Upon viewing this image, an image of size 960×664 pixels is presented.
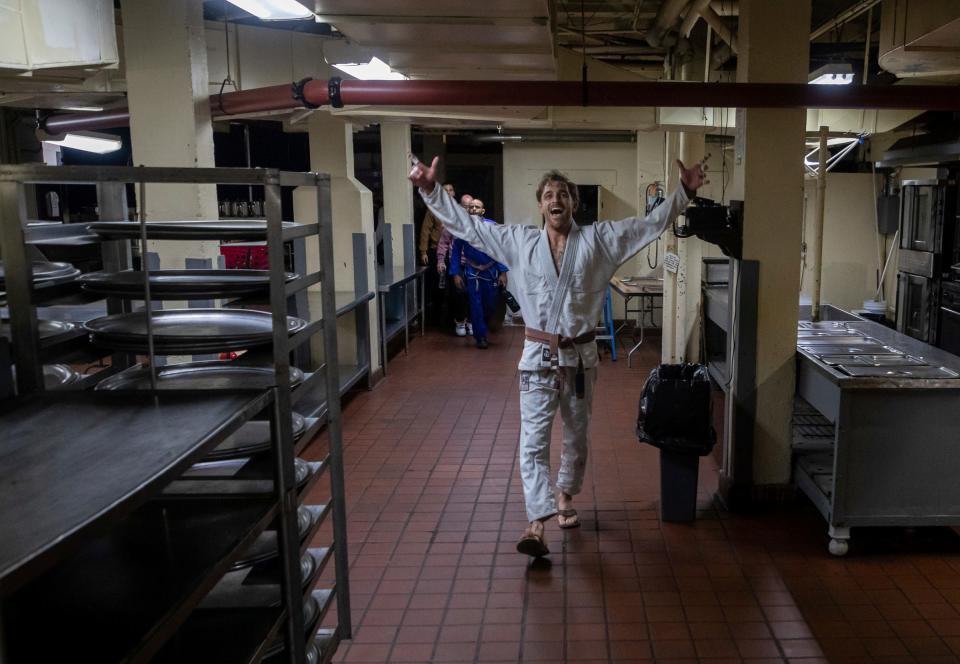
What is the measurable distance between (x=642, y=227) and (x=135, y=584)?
304 centimetres

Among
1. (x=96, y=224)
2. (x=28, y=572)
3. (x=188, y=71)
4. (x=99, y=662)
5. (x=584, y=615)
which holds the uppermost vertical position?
(x=188, y=71)

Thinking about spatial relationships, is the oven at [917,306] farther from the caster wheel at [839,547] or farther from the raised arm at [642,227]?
the raised arm at [642,227]

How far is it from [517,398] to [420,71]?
295 centimetres

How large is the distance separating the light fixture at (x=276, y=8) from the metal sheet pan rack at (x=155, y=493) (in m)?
1.75

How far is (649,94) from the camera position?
14.9 feet

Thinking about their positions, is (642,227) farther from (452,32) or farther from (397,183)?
(397,183)

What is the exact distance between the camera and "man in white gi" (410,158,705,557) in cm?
399

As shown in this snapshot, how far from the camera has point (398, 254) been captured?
418 inches

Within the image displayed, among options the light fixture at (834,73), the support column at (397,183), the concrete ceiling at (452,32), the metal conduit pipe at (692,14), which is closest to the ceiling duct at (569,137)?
the support column at (397,183)

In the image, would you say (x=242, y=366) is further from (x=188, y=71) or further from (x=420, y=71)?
(x=420, y=71)

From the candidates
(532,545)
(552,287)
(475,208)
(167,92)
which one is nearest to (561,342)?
(552,287)

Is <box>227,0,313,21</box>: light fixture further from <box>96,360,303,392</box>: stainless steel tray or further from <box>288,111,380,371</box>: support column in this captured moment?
<box>288,111,380,371</box>: support column

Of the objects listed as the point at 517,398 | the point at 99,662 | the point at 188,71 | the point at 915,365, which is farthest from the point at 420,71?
the point at 99,662

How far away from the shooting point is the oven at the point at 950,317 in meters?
7.86
